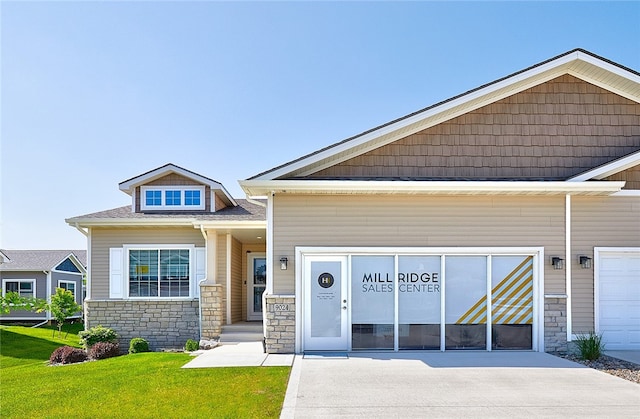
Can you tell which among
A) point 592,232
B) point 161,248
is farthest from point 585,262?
Answer: point 161,248

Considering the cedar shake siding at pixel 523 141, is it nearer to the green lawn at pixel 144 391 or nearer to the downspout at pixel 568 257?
the downspout at pixel 568 257

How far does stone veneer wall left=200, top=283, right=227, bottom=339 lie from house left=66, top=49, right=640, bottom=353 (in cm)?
299

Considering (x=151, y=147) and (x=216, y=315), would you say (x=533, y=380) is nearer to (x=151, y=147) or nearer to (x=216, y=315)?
(x=216, y=315)

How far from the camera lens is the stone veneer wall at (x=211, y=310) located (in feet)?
40.9

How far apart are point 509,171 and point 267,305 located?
582 centimetres

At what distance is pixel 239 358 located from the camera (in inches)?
373

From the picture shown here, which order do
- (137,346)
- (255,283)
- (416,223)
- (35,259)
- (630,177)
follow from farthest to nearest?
(35,259) → (255,283) → (137,346) → (630,177) → (416,223)

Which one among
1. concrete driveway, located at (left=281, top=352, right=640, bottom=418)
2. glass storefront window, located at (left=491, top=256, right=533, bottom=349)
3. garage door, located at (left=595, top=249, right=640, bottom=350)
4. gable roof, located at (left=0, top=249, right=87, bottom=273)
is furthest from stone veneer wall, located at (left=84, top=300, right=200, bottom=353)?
gable roof, located at (left=0, top=249, right=87, bottom=273)

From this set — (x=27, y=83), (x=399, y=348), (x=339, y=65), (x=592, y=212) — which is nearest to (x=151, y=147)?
(x=27, y=83)

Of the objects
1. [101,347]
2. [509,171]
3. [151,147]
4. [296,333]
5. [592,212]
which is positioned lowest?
[101,347]

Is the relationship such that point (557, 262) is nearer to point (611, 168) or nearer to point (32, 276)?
point (611, 168)

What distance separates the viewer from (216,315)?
12477mm

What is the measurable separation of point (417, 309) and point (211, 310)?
542 centimetres

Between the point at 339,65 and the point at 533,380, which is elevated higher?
the point at 339,65
